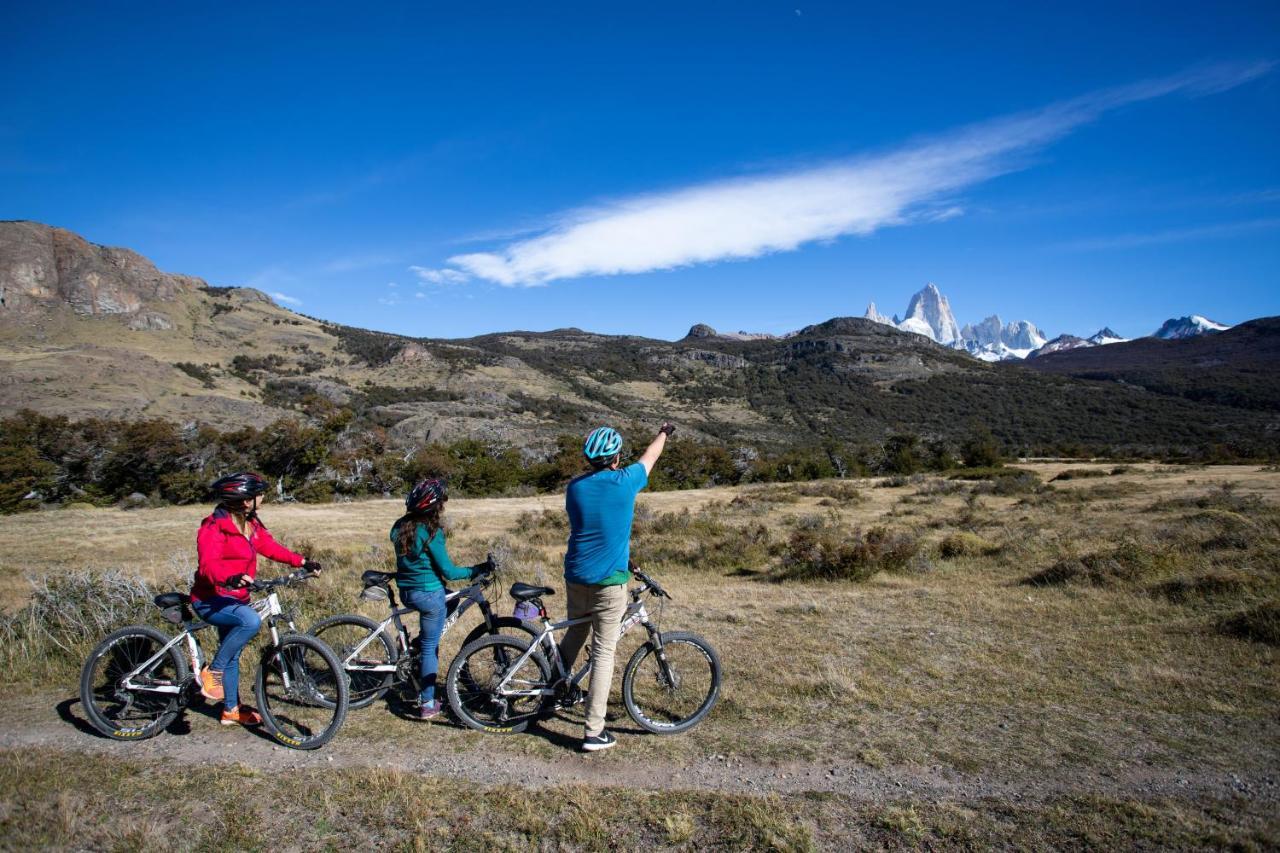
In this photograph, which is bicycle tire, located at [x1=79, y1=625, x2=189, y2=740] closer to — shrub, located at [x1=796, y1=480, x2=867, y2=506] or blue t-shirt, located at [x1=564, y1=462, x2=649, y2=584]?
blue t-shirt, located at [x1=564, y1=462, x2=649, y2=584]

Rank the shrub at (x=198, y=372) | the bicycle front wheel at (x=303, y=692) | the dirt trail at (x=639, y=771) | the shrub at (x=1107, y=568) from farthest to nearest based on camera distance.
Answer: the shrub at (x=198, y=372) < the shrub at (x=1107, y=568) < the bicycle front wheel at (x=303, y=692) < the dirt trail at (x=639, y=771)

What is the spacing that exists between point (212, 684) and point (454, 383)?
103 metres

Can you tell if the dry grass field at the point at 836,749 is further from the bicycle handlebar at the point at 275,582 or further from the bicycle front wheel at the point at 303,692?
the bicycle handlebar at the point at 275,582

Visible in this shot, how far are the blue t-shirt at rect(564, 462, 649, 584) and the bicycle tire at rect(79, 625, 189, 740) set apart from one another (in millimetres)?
3361

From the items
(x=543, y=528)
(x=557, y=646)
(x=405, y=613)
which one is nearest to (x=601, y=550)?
(x=557, y=646)

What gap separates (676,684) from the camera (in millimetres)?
5008

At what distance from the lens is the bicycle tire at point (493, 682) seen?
498 centimetres

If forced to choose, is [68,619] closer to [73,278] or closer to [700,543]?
[700,543]

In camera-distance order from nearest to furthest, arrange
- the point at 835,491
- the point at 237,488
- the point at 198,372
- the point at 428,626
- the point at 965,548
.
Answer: the point at 237,488, the point at 428,626, the point at 965,548, the point at 835,491, the point at 198,372

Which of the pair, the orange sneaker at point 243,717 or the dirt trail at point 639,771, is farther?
the orange sneaker at point 243,717

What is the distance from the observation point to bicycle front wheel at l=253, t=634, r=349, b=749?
4746 mm

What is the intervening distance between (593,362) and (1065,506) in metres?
129

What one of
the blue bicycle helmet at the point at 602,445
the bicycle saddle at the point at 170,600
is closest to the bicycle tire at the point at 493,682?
the blue bicycle helmet at the point at 602,445

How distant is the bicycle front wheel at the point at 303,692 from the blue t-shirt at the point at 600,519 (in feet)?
6.85
